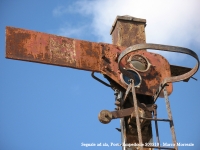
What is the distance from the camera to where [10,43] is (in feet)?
24.0

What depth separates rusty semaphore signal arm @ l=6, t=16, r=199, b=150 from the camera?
24.0 feet

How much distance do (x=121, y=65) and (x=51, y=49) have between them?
1.26 metres

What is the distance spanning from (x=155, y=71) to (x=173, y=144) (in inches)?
74.4

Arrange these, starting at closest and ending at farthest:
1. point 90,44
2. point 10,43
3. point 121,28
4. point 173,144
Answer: point 173,144 < point 10,43 < point 90,44 < point 121,28

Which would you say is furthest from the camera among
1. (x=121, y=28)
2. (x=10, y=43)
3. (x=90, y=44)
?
(x=121, y=28)

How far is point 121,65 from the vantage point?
26.2 feet

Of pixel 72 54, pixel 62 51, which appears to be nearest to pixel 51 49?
pixel 62 51

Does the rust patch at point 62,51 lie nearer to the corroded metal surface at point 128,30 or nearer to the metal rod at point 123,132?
the corroded metal surface at point 128,30

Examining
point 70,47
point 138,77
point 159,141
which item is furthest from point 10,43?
point 159,141

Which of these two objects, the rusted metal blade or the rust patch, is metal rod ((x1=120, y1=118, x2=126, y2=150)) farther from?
the rust patch

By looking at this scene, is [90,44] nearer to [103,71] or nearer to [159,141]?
[103,71]

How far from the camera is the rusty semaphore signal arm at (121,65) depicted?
7305mm

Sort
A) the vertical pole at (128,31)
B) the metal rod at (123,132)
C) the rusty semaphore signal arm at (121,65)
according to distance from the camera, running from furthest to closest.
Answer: the vertical pole at (128,31) < the metal rod at (123,132) < the rusty semaphore signal arm at (121,65)

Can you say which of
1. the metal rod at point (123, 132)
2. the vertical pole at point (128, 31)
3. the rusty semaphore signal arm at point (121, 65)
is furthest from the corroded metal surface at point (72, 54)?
the metal rod at point (123, 132)
